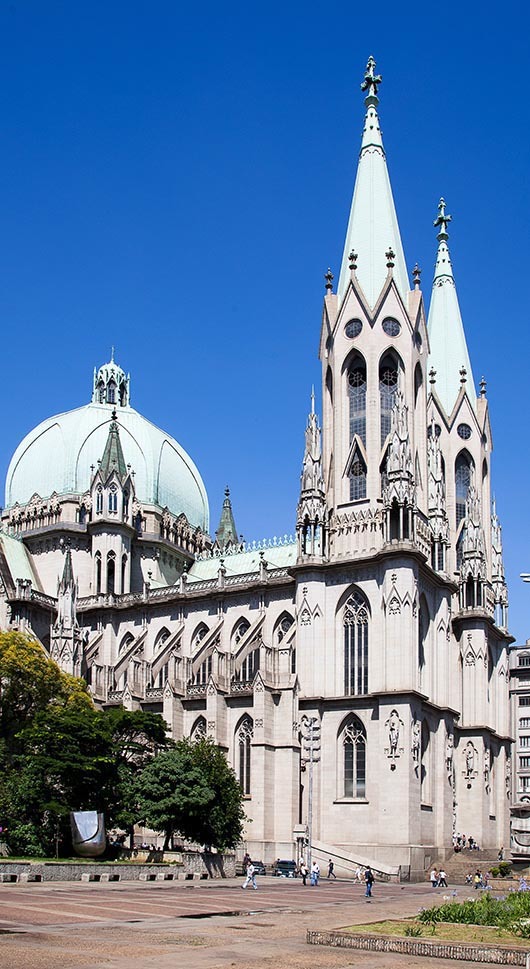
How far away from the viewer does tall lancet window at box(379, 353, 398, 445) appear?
76188 mm

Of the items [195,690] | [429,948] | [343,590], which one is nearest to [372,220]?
[343,590]

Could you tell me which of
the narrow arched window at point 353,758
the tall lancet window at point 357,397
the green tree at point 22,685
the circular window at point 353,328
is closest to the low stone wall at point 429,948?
the green tree at point 22,685

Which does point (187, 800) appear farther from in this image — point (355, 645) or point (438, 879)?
point (355, 645)

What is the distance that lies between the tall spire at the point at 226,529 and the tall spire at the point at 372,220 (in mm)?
33192

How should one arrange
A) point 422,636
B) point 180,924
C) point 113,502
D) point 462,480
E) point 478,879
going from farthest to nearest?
point 113,502 < point 462,480 < point 422,636 < point 478,879 < point 180,924

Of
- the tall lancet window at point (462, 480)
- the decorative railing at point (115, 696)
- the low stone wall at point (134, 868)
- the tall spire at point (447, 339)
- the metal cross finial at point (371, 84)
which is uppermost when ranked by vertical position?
the metal cross finial at point (371, 84)

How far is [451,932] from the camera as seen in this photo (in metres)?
25.0

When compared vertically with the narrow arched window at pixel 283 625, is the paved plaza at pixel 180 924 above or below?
below

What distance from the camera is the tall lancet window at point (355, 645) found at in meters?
69.9

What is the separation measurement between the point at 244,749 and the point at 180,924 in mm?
43984

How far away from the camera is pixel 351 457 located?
2992 inches

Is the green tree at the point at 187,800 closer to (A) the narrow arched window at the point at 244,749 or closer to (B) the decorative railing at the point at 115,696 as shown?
(A) the narrow arched window at the point at 244,749

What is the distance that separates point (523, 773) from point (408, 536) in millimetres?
61785

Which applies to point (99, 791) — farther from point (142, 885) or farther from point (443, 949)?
point (443, 949)
